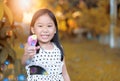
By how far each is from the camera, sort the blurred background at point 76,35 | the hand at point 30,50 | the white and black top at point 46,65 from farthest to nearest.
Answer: the blurred background at point 76,35 → the white and black top at point 46,65 → the hand at point 30,50

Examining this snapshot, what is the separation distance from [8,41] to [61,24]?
17822 millimetres

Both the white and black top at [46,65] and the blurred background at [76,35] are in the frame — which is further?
the blurred background at [76,35]

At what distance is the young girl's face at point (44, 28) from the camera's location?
3250mm

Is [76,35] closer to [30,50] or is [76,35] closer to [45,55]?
[45,55]

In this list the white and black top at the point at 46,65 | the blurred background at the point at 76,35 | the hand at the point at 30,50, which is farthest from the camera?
the blurred background at the point at 76,35

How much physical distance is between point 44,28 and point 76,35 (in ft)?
72.8

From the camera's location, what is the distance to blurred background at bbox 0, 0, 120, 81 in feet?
13.1

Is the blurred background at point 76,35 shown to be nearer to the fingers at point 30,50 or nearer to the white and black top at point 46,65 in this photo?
the white and black top at point 46,65

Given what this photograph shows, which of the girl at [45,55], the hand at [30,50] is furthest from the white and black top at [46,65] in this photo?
the hand at [30,50]

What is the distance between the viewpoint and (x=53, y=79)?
10.6ft

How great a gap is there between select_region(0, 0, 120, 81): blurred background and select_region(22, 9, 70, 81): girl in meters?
0.20

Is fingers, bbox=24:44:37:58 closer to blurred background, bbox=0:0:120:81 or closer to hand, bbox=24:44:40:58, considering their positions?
hand, bbox=24:44:40:58

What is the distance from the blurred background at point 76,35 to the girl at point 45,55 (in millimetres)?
196

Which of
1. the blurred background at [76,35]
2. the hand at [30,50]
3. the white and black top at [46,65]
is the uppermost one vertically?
the hand at [30,50]
